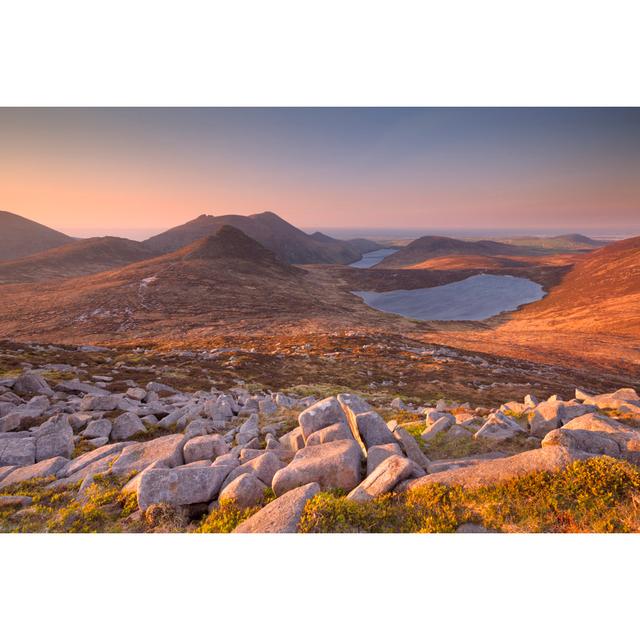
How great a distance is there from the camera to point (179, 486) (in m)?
7.20

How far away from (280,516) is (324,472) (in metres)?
1.57

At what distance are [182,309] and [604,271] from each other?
103 meters

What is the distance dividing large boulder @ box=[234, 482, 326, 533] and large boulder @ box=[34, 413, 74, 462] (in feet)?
A: 24.3

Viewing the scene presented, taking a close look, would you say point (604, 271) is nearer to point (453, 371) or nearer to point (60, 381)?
point (453, 371)

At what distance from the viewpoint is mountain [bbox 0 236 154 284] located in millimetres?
101838

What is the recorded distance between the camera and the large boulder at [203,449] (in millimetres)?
9188

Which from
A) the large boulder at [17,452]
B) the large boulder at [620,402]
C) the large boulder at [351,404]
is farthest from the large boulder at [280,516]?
the large boulder at [620,402]

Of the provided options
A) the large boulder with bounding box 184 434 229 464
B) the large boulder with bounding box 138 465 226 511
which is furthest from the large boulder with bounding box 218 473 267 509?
the large boulder with bounding box 184 434 229 464

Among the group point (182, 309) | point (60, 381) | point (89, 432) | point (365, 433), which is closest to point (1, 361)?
point (60, 381)

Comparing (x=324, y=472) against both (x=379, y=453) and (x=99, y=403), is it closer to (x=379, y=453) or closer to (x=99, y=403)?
(x=379, y=453)

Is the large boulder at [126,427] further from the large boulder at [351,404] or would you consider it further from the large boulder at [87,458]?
the large boulder at [351,404]

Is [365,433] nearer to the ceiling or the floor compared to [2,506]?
nearer to the ceiling

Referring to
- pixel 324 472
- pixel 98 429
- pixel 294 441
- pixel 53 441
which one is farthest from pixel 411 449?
pixel 53 441

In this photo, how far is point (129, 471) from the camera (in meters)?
8.52
